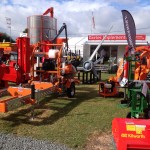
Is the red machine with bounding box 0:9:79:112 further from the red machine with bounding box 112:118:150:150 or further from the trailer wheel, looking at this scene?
the red machine with bounding box 112:118:150:150

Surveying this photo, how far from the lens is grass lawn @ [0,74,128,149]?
6016mm

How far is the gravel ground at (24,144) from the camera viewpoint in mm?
5262

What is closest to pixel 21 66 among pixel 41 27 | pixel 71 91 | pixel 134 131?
pixel 71 91

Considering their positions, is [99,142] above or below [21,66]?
below

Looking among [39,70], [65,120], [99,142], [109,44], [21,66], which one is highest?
[109,44]

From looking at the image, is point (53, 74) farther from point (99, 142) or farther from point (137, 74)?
point (99, 142)

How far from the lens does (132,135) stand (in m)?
3.83

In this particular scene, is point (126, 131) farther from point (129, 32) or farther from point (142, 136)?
point (129, 32)

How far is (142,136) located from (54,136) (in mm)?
2529

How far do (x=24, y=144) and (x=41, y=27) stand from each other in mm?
8990

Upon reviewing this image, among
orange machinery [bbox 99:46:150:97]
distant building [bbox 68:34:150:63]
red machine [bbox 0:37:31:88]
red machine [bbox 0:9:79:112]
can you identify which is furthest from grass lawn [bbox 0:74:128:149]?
distant building [bbox 68:34:150:63]

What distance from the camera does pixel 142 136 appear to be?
3814mm

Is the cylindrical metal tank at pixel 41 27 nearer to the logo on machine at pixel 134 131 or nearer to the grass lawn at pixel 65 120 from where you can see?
the grass lawn at pixel 65 120

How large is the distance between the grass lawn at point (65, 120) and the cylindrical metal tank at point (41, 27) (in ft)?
15.7
